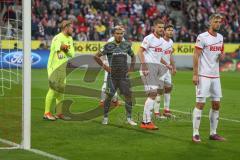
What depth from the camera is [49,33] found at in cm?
3438

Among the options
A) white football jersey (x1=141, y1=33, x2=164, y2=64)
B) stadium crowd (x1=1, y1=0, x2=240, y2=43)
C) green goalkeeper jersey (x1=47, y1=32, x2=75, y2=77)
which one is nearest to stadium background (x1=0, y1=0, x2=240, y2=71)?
stadium crowd (x1=1, y1=0, x2=240, y2=43)

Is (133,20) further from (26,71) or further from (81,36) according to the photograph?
(26,71)

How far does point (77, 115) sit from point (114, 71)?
2.03 metres

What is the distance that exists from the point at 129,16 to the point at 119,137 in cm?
2798

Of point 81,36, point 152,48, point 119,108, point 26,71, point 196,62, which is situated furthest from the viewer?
point 81,36

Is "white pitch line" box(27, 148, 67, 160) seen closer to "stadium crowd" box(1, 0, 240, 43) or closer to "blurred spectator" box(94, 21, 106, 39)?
"stadium crowd" box(1, 0, 240, 43)

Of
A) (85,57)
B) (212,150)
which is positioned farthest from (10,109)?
(85,57)

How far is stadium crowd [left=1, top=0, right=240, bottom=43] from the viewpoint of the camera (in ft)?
116

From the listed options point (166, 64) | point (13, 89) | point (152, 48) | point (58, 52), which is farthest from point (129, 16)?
point (152, 48)

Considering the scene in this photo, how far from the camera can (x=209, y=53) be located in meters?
11.6

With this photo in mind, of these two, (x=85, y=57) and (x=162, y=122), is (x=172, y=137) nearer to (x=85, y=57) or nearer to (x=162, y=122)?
(x=162, y=122)

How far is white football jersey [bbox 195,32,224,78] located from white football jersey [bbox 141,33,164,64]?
7.54ft

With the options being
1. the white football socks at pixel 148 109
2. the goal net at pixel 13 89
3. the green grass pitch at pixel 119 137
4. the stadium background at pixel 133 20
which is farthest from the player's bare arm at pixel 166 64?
the stadium background at pixel 133 20

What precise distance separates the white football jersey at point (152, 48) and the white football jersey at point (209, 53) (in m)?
2.30
